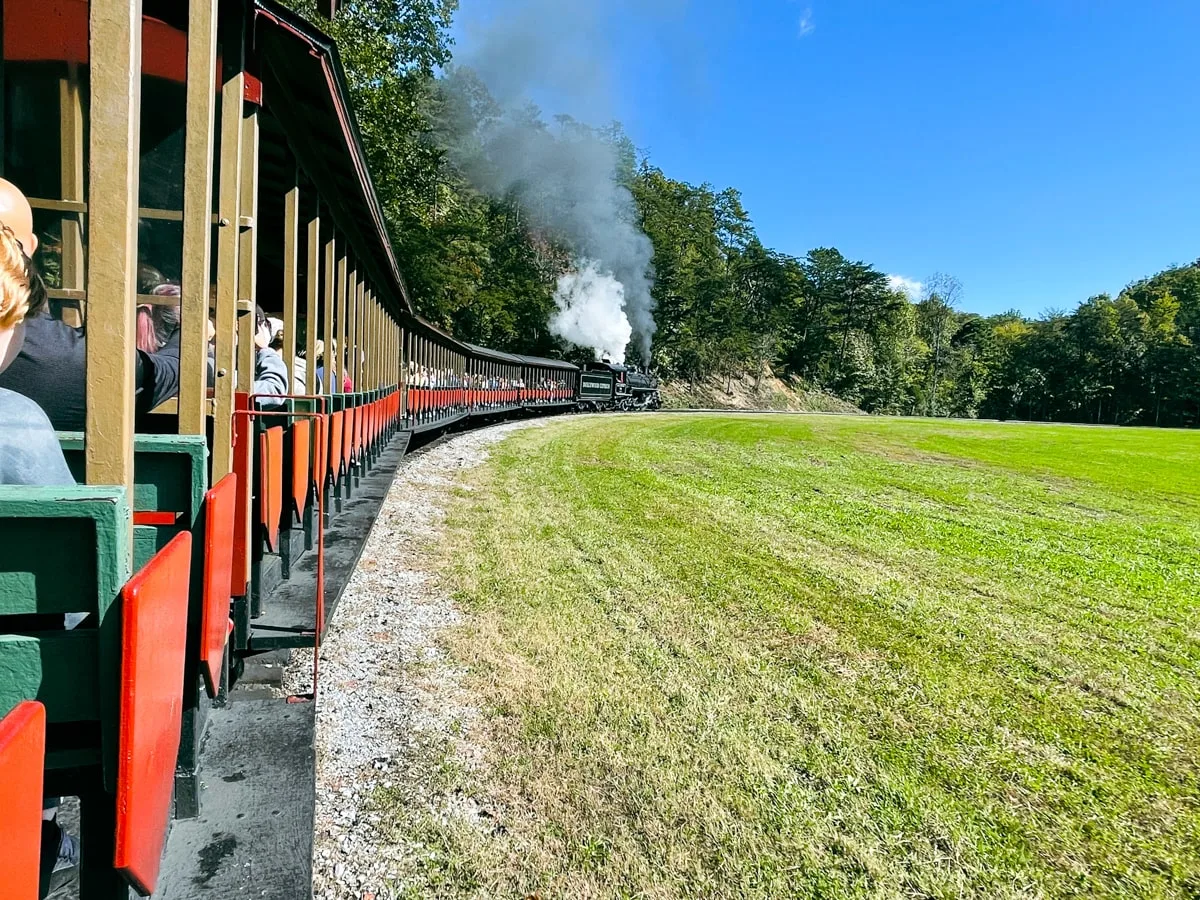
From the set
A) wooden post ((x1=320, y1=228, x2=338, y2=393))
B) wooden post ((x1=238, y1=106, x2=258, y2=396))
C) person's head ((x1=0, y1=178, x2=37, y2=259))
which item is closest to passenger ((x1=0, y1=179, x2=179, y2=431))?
person's head ((x1=0, y1=178, x2=37, y2=259))

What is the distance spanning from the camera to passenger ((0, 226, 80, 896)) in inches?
50.3

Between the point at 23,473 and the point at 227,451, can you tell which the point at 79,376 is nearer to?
the point at 23,473

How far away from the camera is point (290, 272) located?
4562 mm

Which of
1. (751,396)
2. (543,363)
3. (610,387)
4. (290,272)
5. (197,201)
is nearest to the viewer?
(197,201)

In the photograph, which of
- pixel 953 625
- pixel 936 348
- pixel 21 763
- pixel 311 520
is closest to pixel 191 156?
pixel 21 763

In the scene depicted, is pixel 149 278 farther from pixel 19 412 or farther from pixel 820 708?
pixel 820 708

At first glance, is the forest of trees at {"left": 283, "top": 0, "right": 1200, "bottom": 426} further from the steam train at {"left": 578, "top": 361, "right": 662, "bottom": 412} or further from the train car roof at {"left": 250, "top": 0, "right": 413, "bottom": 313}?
the train car roof at {"left": 250, "top": 0, "right": 413, "bottom": 313}

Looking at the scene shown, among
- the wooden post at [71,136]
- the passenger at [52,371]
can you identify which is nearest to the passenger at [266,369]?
the wooden post at [71,136]

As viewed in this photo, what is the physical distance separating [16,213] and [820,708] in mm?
3932

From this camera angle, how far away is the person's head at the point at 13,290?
1260 millimetres

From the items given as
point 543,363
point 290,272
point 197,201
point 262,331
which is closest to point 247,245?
point 262,331

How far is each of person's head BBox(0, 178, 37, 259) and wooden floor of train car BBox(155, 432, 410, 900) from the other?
4.54ft

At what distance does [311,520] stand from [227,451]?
182cm

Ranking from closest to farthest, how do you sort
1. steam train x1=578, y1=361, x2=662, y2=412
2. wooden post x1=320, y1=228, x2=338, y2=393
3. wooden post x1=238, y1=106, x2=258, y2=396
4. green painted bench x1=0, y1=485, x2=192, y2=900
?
green painted bench x1=0, y1=485, x2=192, y2=900 < wooden post x1=238, y1=106, x2=258, y2=396 < wooden post x1=320, y1=228, x2=338, y2=393 < steam train x1=578, y1=361, x2=662, y2=412
